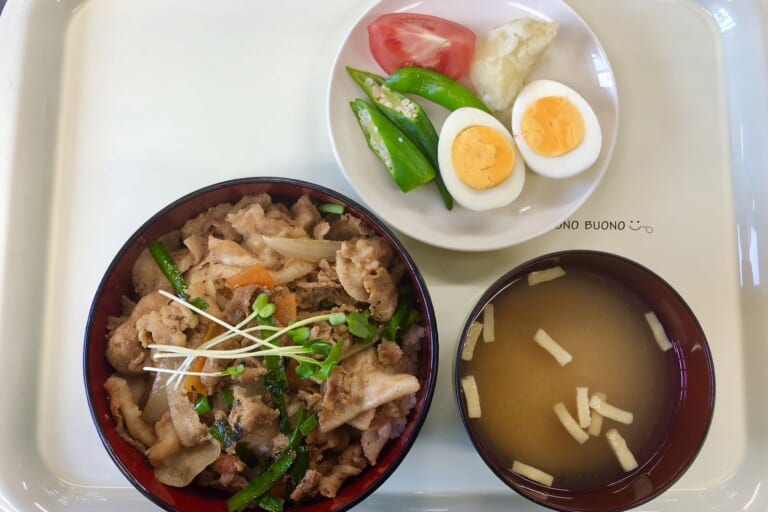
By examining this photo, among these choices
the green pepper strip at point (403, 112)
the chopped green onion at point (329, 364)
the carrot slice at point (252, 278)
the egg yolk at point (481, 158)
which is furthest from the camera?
the green pepper strip at point (403, 112)

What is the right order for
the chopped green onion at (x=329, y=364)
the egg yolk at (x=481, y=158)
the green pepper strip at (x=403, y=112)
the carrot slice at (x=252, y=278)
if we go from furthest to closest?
the green pepper strip at (x=403, y=112) → the egg yolk at (x=481, y=158) → the carrot slice at (x=252, y=278) → the chopped green onion at (x=329, y=364)

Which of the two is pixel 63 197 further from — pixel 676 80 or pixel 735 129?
pixel 735 129

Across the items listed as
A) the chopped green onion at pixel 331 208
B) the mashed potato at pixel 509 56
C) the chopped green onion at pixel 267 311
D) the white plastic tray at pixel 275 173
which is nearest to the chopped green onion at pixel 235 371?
the chopped green onion at pixel 267 311

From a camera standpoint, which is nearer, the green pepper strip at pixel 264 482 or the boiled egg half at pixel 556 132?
the green pepper strip at pixel 264 482

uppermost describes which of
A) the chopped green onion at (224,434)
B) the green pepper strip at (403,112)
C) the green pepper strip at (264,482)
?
the green pepper strip at (403,112)

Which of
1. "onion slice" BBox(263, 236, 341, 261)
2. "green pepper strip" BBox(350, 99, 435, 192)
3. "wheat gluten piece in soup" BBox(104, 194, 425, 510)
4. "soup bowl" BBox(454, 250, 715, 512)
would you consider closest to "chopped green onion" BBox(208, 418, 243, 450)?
"wheat gluten piece in soup" BBox(104, 194, 425, 510)

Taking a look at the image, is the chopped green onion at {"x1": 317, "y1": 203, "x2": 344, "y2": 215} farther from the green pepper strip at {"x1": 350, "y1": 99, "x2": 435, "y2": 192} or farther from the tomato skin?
the tomato skin

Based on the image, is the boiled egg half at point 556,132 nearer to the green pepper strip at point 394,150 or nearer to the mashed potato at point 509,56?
the mashed potato at point 509,56

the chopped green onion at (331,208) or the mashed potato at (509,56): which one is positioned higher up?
the mashed potato at (509,56)
